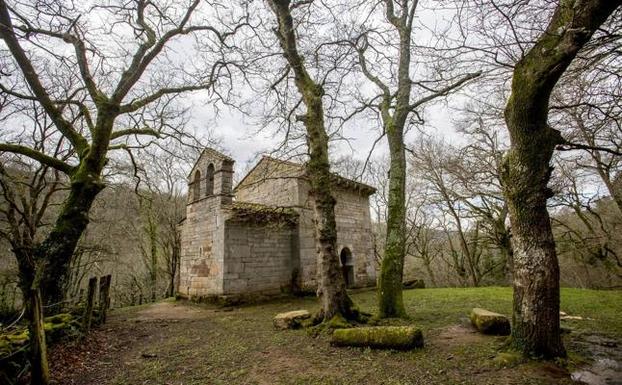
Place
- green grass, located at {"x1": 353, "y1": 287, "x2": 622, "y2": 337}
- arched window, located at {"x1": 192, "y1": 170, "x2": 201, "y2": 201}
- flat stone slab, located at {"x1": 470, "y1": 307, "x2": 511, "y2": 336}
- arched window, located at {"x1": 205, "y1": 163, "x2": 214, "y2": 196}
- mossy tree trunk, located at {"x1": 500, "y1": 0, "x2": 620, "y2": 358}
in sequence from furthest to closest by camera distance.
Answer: arched window, located at {"x1": 192, "y1": 170, "x2": 201, "y2": 201}, arched window, located at {"x1": 205, "y1": 163, "x2": 214, "y2": 196}, green grass, located at {"x1": 353, "y1": 287, "x2": 622, "y2": 337}, flat stone slab, located at {"x1": 470, "y1": 307, "x2": 511, "y2": 336}, mossy tree trunk, located at {"x1": 500, "y1": 0, "x2": 620, "y2": 358}

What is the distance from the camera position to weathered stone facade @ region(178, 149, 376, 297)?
10500mm

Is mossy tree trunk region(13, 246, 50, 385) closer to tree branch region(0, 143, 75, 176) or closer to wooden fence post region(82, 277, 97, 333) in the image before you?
wooden fence post region(82, 277, 97, 333)

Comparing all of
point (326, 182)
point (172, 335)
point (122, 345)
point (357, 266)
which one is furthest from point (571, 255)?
point (122, 345)

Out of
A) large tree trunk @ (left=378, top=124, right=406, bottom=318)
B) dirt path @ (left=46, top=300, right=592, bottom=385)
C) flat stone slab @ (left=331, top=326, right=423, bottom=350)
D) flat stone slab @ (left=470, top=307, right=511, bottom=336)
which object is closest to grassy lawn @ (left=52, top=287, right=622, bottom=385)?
dirt path @ (left=46, top=300, right=592, bottom=385)

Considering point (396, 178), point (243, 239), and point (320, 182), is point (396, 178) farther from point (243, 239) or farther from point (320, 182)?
point (243, 239)

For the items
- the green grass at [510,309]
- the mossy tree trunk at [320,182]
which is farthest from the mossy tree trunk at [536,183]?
the mossy tree trunk at [320,182]

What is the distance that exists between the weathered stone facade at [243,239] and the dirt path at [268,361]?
3786mm

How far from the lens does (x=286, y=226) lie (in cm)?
1238

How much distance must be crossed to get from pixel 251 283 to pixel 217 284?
118cm

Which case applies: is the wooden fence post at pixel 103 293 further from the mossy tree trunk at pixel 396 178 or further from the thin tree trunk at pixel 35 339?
the mossy tree trunk at pixel 396 178

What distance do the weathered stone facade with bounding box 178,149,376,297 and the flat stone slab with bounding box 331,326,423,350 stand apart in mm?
5228

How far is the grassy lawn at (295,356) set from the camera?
3584 millimetres

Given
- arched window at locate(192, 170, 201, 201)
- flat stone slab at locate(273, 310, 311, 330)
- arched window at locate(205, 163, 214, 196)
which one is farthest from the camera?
arched window at locate(192, 170, 201, 201)

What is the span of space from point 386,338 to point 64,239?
276 inches
